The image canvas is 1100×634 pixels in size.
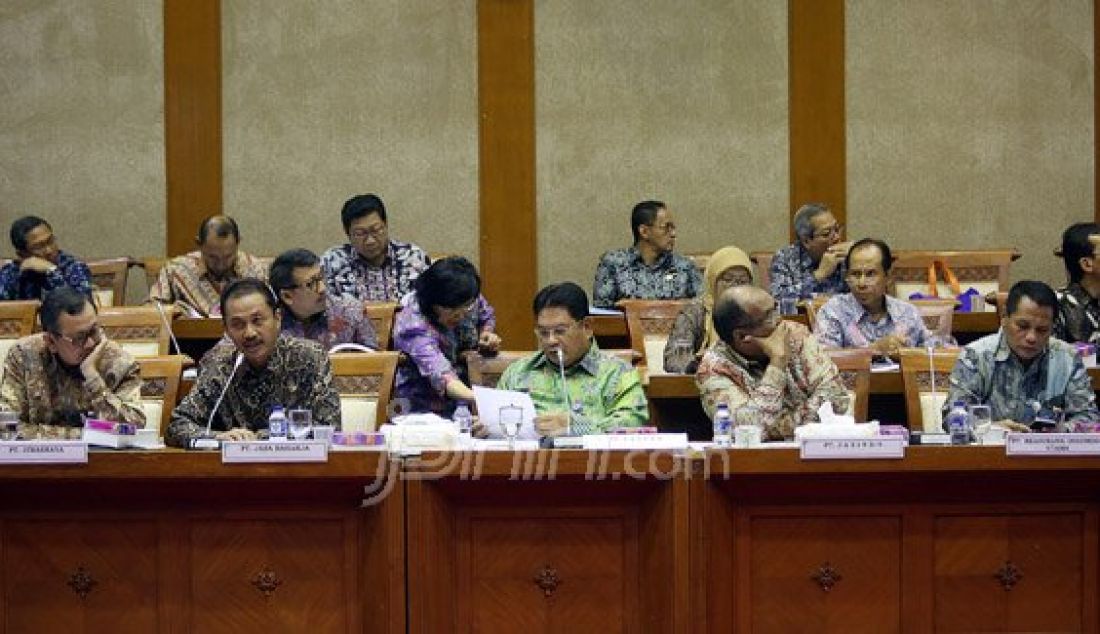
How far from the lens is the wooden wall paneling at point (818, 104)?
28.5 ft

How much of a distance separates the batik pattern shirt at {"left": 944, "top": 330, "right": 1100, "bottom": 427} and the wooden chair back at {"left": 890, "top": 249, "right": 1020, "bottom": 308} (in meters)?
2.67

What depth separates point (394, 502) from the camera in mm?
4418

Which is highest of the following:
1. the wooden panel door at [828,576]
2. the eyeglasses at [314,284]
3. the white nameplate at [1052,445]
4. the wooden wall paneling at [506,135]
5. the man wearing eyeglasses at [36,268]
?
the wooden wall paneling at [506,135]

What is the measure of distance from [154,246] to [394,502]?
180 inches

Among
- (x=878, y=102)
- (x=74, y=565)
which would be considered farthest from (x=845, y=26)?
(x=74, y=565)

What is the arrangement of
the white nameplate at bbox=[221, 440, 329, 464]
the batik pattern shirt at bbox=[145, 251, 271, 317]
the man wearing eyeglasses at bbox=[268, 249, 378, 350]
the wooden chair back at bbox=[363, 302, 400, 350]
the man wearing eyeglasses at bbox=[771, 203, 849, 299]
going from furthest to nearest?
the man wearing eyeglasses at bbox=[771, 203, 849, 299] < the batik pattern shirt at bbox=[145, 251, 271, 317] < the wooden chair back at bbox=[363, 302, 400, 350] < the man wearing eyeglasses at bbox=[268, 249, 378, 350] < the white nameplate at bbox=[221, 440, 329, 464]

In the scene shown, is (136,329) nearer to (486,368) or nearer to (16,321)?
(16,321)

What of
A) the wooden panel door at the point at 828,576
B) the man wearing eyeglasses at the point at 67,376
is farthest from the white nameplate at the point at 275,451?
the wooden panel door at the point at 828,576

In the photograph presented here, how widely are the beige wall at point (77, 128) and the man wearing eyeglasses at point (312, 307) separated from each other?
281 centimetres

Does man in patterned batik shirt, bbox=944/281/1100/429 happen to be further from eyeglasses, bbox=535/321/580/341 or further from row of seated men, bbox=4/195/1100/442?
eyeglasses, bbox=535/321/580/341

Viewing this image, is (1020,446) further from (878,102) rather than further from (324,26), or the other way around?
(324,26)

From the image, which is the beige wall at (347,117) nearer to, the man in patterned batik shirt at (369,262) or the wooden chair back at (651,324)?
the man in patterned batik shirt at (369,262)

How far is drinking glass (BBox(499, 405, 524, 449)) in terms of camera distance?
4738mm

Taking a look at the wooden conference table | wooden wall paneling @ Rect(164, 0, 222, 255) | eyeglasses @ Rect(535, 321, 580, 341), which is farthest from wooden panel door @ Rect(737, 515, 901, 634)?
wooden wall paneling @ Rect(164, 0, 222, 255)
